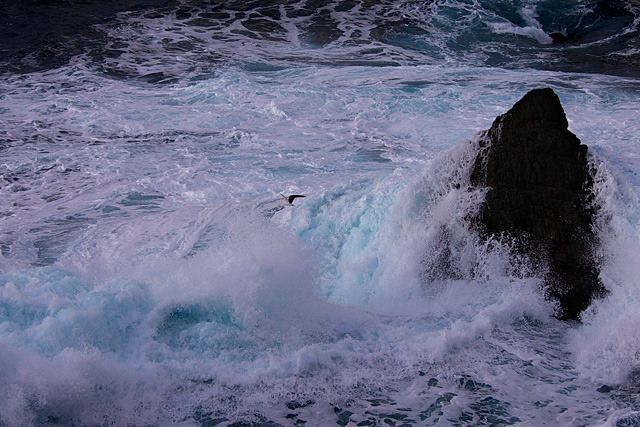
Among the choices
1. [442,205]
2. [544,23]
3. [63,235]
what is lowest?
[63,235]

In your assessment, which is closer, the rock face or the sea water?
the sea water

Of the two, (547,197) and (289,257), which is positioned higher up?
(547,197)

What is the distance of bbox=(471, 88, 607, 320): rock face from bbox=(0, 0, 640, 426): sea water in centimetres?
15

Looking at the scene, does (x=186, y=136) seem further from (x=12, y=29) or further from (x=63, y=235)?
(x=12, y=29)

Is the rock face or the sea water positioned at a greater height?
the rock face

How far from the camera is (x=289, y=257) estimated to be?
6.36 meters

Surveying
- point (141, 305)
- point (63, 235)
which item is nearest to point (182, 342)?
point (141, 305)

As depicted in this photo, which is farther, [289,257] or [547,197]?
[289,257]

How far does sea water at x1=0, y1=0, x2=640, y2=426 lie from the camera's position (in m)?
4.48

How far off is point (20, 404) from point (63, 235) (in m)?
3.89

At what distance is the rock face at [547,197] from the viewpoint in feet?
18.4

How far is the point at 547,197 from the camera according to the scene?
5723 millimetres

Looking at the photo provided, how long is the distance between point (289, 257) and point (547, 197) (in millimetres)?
2452

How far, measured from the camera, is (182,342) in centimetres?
515
